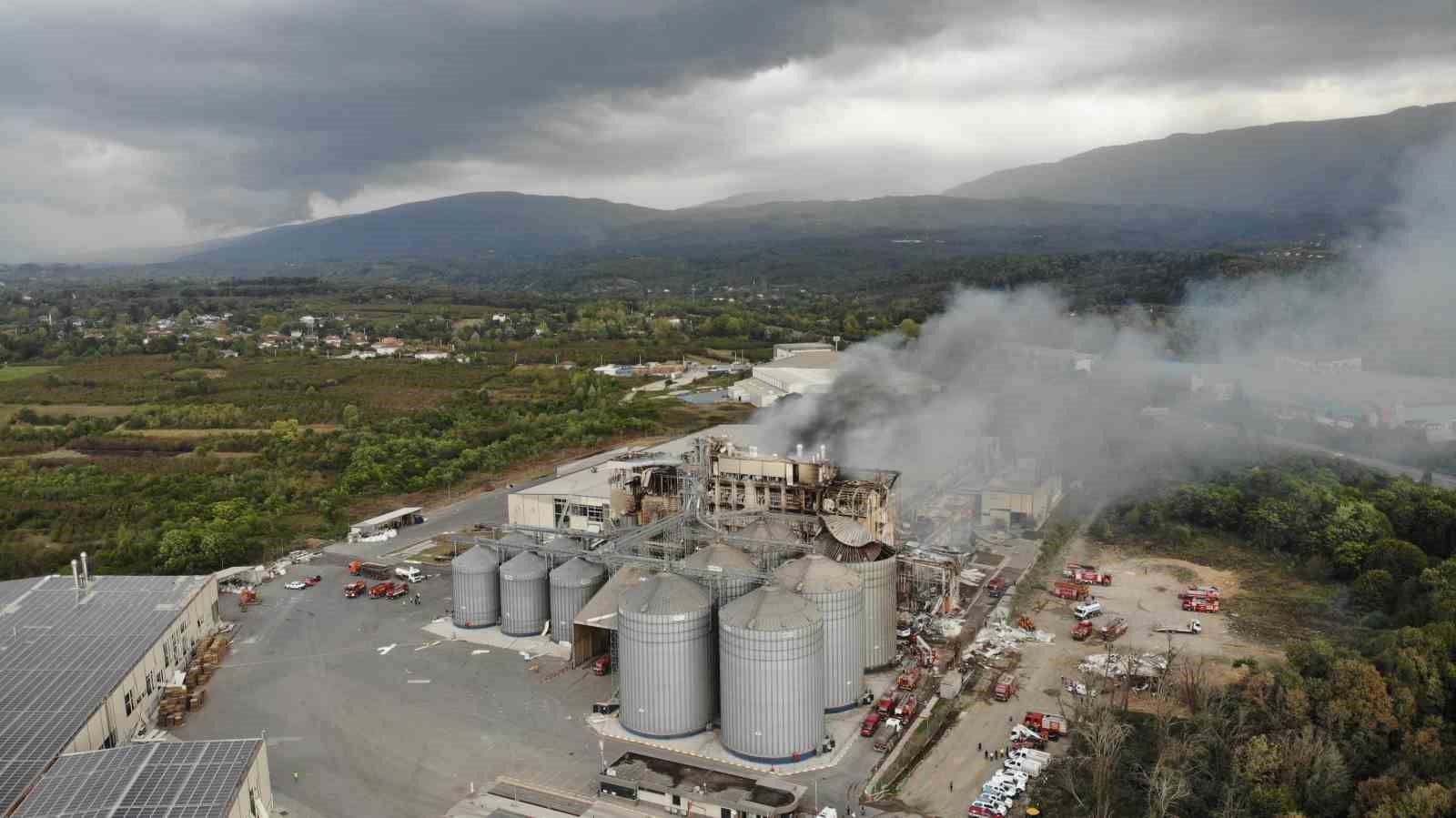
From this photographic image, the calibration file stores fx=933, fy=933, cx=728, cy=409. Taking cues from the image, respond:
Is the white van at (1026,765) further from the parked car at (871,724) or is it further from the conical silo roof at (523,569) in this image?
the conical silo roof at (523,569)

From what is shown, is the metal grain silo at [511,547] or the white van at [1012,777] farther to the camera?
the metal grain silo at [511,547]

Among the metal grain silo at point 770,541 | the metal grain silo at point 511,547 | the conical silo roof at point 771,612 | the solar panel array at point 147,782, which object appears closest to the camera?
the solar panel array at point 147,782

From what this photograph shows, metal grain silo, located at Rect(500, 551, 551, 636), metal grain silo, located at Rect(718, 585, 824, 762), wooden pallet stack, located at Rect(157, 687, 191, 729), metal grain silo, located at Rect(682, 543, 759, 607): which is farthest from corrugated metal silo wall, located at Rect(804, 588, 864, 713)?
wooden pallet stack, located at Rect(157, 687, 191, 729)

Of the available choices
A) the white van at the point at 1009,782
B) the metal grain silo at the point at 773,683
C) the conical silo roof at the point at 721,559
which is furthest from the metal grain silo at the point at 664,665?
the white van at the point at 1009,782

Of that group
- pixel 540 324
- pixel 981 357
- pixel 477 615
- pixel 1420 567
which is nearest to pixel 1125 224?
pixel 540 324

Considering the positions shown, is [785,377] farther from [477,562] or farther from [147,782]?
[147,782]

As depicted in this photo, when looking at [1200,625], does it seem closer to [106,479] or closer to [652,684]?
[652,684]

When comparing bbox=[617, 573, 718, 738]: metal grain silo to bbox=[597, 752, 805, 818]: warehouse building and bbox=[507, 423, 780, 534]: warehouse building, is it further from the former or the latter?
bbox=[507, 423, 780, 534]: warehouse building

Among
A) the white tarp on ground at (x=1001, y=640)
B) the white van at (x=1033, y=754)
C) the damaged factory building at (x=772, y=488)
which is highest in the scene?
the damaged factory building at (x=772, y=488)
